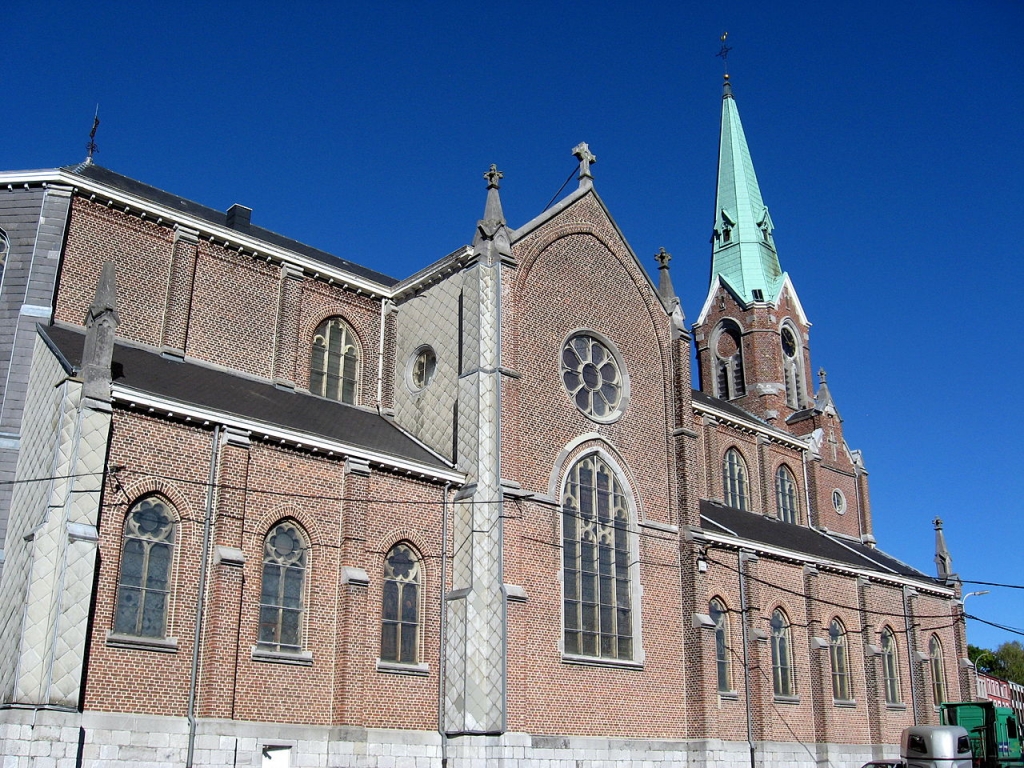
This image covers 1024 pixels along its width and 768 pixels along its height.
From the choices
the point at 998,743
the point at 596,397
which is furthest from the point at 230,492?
the point at 998,743

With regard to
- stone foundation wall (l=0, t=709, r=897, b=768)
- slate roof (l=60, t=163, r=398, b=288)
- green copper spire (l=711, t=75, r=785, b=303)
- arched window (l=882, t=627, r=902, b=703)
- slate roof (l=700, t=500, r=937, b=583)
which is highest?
green copper spire (l=711, t=75, r=785, b=303)

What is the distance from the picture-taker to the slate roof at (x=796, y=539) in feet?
106

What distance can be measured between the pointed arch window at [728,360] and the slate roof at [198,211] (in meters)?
21.2

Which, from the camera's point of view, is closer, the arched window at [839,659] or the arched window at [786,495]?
the arched window at [839,659]

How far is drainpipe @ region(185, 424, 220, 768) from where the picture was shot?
18891 millimetres

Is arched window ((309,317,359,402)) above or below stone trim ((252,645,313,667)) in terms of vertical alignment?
above

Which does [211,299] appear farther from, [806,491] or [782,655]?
[806,491]

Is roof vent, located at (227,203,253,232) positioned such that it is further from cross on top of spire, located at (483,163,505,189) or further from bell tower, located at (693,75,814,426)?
bell tower, located at (693,75,814,426)

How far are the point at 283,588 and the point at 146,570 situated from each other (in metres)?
2.94

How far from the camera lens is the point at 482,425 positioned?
24.8m

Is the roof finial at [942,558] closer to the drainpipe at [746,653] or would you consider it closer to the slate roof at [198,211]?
the drainpipe at [746,653]

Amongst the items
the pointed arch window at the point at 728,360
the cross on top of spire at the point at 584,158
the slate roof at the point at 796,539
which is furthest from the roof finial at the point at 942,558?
the cross on top of spire at the point at 584,158

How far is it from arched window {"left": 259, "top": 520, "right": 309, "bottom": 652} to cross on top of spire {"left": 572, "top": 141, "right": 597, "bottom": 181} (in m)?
13.8

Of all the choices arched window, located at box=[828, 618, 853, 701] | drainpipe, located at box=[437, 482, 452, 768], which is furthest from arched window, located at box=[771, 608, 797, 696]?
drainpipe, located at box=[437, 482, 452, 768]
